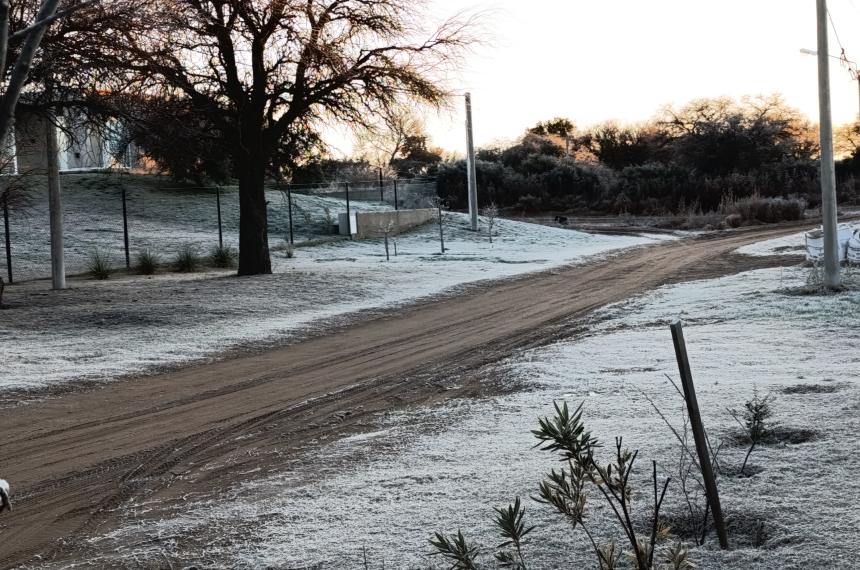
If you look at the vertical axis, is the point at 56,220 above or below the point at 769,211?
above

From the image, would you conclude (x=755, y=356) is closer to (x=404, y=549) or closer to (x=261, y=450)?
(x=261, y=450)

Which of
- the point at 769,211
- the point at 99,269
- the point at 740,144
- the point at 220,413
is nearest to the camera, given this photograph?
the point at 220,413

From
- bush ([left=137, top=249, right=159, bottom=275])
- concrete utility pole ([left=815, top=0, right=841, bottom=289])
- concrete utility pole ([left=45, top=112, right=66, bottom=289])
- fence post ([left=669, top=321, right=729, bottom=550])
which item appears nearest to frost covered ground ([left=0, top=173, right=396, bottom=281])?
bush ([left=137, top=249, right=159, bottom=275])

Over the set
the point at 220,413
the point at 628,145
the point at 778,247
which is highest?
the point at 628,145

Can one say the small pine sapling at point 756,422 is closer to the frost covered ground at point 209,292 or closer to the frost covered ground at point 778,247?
the frost covered ground at point 209,292

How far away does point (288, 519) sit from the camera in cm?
551

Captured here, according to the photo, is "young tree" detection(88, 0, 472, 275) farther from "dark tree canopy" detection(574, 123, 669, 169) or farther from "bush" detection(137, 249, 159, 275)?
"dark tree canopy" detection(574, 123, 669, 169)

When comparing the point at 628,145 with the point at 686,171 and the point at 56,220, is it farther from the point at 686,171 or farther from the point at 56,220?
the point at 56,220

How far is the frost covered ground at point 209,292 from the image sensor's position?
13.0 m

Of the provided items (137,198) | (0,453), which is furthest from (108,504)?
(137,198)

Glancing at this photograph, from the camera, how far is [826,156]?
562 inches

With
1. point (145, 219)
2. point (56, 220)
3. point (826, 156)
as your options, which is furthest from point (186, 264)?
point (826, 156)

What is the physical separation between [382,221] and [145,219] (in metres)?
8.64

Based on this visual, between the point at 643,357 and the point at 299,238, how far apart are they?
2495cm
